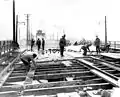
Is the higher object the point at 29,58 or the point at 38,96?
the point at 29,58

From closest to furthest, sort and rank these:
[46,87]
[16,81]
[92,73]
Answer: [46,87], [16,81], [92,73]

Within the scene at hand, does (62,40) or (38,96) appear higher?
(62,40)

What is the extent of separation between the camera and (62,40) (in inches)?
611

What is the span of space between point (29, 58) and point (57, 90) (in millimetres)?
4002

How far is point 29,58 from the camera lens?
998cm

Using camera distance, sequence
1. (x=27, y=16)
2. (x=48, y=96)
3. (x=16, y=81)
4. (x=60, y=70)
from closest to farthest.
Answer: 1. (x=48, y=96)
2. (x=16, y=81)
3. (x=60, y=70)
4. (x=27, y=16)

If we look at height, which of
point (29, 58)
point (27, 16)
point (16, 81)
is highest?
point (27, 16)

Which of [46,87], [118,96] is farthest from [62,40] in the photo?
[118,96]

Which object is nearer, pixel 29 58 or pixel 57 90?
pixel 57 90

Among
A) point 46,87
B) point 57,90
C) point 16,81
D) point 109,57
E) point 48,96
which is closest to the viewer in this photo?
point 48,96

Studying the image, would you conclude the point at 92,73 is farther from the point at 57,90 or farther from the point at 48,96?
the point at 48,96

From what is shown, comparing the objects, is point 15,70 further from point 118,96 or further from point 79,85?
point 118,96

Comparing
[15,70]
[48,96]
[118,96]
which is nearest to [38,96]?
[48,96]

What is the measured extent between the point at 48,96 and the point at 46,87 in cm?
100
